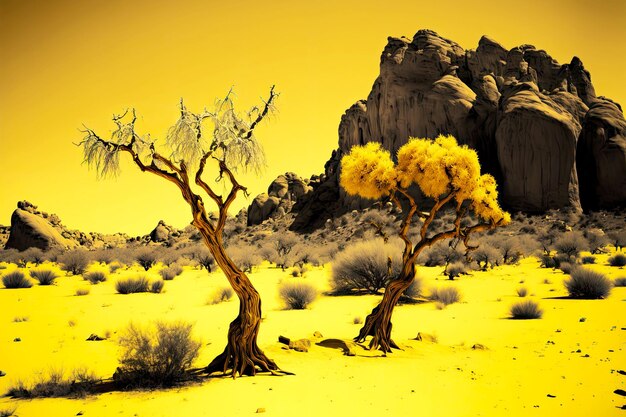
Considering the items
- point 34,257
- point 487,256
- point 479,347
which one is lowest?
point 479,347

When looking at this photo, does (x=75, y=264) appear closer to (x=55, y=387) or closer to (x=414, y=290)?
(x=414, y=290)

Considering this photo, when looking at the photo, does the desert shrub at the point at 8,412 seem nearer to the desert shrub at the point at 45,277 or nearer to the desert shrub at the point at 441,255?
the desert shrub at the point at 45,277

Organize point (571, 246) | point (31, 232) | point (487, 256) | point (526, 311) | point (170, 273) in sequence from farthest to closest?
point (31, 232)
point (571, 246)
point (487, 256)
point (170, 273)
point (526, 311)

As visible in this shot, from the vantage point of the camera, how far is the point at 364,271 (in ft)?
69.3

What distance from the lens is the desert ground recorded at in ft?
23.1

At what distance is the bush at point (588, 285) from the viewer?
1750cm

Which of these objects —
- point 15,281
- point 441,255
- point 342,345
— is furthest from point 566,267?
point 15,281

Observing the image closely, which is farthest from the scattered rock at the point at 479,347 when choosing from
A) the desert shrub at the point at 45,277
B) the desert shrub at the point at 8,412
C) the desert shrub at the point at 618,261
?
the desert shrub at the point at 45,277

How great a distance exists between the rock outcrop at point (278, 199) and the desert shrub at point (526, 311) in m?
56.8

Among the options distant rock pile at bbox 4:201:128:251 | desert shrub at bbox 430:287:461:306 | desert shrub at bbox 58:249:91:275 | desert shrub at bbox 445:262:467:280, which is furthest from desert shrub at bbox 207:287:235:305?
distant rock pile at bbox 4:201:128:251

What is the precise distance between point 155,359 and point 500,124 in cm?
4962

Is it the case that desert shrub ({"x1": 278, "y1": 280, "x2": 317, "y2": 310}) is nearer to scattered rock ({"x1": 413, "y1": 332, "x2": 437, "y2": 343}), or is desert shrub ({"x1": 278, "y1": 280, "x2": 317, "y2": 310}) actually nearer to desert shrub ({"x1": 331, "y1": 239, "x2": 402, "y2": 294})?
desert shrub ({"x1": 331, "y1": 239, "x2": 402, "y2": 294})

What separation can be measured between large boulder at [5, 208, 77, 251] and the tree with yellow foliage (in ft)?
161

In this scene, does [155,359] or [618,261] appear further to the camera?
[618,261]
